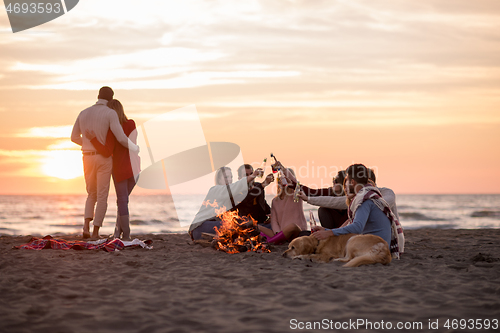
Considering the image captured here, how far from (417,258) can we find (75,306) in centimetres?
434

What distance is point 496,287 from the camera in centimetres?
398

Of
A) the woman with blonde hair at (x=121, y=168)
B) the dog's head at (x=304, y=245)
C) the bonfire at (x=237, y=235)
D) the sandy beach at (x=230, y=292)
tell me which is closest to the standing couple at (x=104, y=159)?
the woman with blonde hair at (x=121, y=168)

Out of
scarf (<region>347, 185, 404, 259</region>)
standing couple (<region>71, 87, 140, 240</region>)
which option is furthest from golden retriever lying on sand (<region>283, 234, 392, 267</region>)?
standing couple (<region>71, 87, 140, 240</region>)

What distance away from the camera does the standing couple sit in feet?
23.6

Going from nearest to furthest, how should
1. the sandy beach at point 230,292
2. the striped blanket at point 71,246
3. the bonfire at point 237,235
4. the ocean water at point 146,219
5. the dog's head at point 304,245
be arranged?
the sandy beach at point 230,292 → the dog's head at point 304,245 → the striped blanket at point 71,246 → the bonfire at point 237,235 → the ocean water at point 146,219

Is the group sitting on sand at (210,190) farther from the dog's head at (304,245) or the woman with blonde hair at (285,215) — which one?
the dog's head at (304,245)

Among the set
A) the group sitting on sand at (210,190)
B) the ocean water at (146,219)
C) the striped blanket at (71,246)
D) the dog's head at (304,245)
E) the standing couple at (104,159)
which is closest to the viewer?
the dog's head at (304,245)

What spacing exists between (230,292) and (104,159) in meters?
4.21

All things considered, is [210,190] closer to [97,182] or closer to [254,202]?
[254,202]

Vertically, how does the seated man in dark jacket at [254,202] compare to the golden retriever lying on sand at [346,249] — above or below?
above

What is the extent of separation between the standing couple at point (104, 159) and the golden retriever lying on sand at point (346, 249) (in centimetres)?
297

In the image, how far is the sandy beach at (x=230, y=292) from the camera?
307cm

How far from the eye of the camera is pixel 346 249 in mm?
5469

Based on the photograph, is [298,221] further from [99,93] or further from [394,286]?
[99,93]
